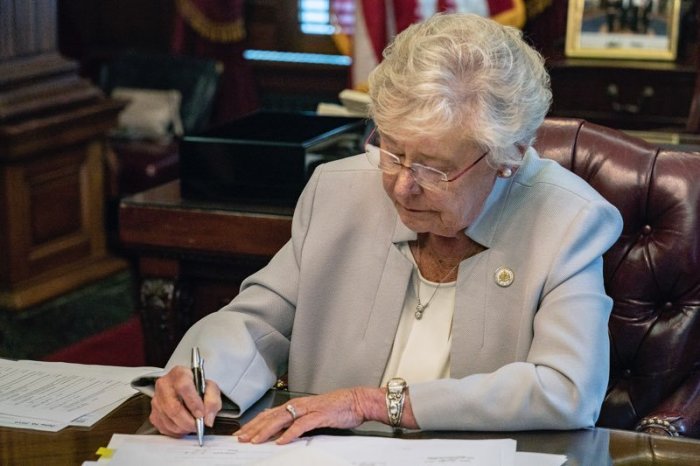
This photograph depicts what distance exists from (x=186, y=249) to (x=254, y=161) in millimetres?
299

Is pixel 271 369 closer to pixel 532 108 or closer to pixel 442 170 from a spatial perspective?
pixel 442 170

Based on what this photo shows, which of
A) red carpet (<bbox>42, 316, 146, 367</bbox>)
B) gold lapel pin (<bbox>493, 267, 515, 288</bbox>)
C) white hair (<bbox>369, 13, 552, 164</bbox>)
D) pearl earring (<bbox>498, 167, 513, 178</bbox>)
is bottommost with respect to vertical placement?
red carpet (<bbox>42, 316, 146, 367</bbox>)

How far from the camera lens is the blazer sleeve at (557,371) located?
6.41ft

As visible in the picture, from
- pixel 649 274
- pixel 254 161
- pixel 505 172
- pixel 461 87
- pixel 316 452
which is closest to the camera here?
pixel 316 452

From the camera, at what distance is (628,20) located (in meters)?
5.74

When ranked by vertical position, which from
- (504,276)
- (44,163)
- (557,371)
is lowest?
(44,163)

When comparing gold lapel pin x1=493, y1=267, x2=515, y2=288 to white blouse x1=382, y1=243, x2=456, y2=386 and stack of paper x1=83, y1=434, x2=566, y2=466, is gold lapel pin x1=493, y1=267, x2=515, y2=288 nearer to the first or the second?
white blouse x1=382, y1=243, x2=456, y2=386

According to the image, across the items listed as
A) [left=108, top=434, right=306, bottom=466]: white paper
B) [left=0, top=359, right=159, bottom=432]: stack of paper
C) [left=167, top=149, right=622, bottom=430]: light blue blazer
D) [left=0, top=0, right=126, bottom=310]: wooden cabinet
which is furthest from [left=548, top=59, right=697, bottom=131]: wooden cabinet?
[left=108, top=434, right=306, bottom=466]: white paper

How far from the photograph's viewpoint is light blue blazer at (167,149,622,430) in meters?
1.98

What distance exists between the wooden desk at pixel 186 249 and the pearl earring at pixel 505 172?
0.90m

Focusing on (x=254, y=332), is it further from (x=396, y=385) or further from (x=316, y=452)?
(x=316, y=452)

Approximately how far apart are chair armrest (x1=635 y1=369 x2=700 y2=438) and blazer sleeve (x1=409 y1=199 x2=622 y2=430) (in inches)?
13.6

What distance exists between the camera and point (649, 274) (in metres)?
2.49

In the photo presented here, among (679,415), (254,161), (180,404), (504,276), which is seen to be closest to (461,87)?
(504,276)
